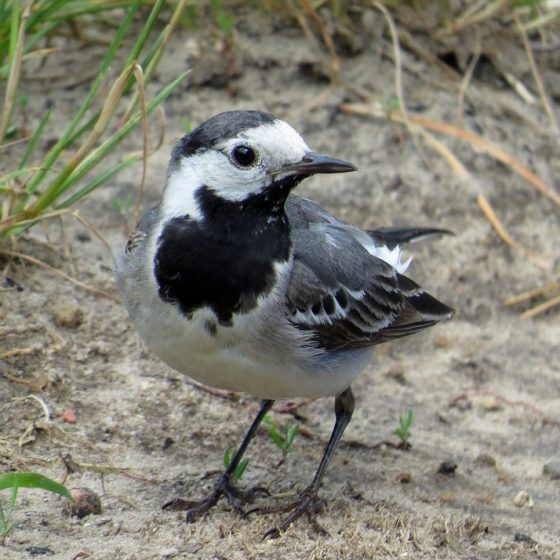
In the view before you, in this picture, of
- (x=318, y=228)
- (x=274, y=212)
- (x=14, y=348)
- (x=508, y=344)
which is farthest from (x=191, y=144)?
(x=508, y=344)

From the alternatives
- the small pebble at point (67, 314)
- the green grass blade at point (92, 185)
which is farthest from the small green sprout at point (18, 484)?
the green grass blade at point (92, 185)

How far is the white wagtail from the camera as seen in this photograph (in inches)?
171

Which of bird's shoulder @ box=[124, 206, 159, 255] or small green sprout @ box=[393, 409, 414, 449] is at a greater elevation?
bird's shoulder @ box=[124, 206, 159, 255]

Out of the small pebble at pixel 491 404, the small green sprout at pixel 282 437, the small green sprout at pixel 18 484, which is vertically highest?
the small green sprout at pixel 18 484

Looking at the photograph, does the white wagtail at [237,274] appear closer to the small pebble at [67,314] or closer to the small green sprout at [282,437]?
the small green sprout at [282,437]

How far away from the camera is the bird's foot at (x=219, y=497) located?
15.2ft

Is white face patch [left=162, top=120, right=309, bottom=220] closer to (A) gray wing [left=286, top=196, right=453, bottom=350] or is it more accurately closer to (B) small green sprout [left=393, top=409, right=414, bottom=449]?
(A) gray wing [left=286, top=196, right=453, bottom=350]

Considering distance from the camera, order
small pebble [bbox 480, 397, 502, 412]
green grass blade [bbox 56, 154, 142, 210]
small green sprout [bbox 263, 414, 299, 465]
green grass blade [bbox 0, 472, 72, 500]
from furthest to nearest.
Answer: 1. small pebble [bbox 480, 397, 502, 412]
2. green grass blade [bbox 56, 154, 142, 210]
3. small green sprout [bbox 263, 414, 299, 465]
4. green grass blade [bbox 0, 472, 72, 500]

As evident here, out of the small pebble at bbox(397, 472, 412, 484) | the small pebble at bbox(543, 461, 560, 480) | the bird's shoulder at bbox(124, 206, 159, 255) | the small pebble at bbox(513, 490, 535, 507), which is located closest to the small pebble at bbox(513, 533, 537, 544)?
the small pebble at bbox(513, 490, 535, 507)

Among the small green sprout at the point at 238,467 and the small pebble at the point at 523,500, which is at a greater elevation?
the small green sprout at the point at 238,467

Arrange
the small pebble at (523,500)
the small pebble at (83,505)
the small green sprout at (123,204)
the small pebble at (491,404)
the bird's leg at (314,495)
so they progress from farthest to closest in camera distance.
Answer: the small green sprout at (123,204) < the small pebble at (491,404) < the small pebble at (523,500) < the bird's leg at (314,495) < the small pebble at (83,505)

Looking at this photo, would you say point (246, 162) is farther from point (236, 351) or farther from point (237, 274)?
point (236, 351)

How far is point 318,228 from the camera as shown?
16.5 feet

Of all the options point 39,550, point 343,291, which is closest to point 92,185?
point 343,291
